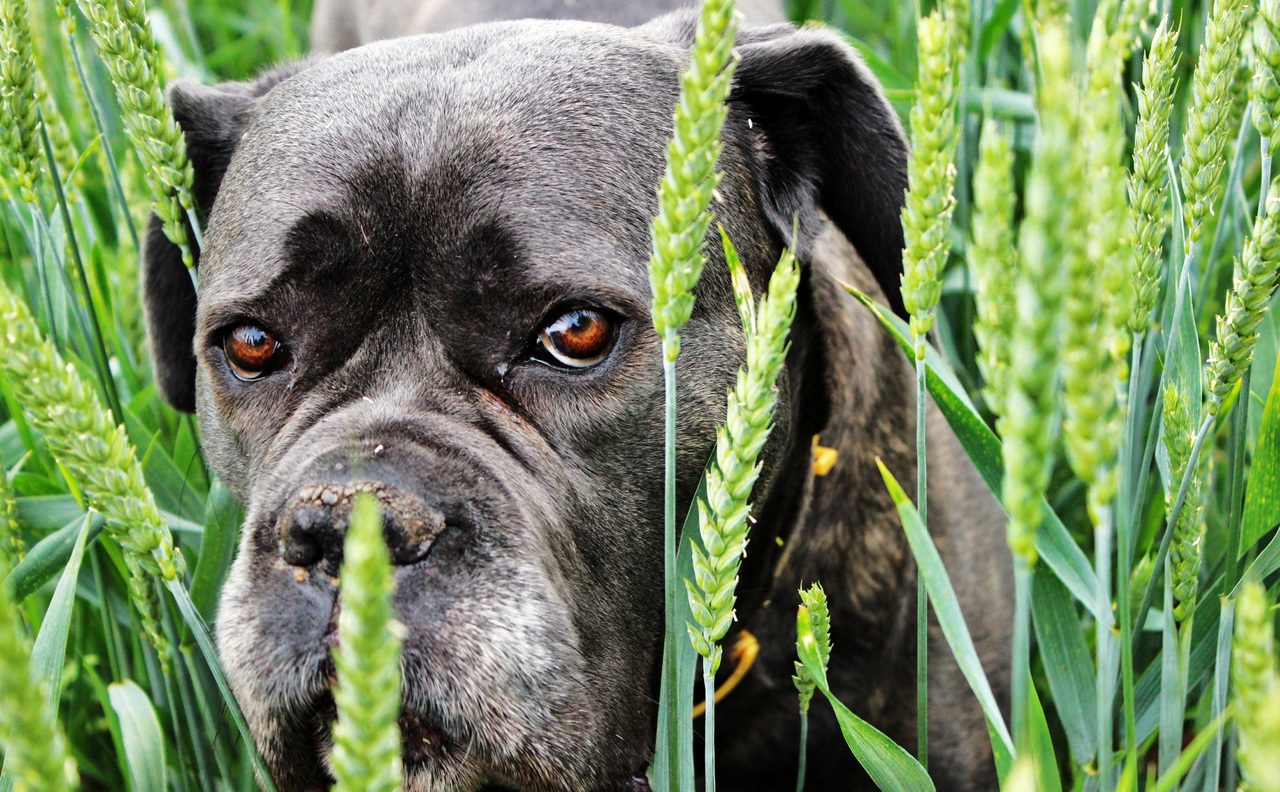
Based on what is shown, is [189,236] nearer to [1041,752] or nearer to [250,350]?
[250,350]

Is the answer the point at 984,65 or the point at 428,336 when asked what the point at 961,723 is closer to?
the point at 428,336

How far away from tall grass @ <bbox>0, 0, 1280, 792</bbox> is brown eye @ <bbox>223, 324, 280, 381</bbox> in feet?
0.81

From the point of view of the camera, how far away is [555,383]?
185cm

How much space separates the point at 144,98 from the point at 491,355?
0.62m

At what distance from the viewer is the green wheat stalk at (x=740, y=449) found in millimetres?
1044

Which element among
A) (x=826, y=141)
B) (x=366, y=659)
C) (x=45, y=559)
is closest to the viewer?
(x=366, y=659)

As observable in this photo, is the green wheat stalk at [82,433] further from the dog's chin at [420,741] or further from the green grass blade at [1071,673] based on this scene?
the green grass blade at [1071,673]

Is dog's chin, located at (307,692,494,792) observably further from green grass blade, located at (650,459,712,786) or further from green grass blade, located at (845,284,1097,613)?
green grass blade, located at (845,284,1097,613)

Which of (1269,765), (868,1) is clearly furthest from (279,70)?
(868,1)

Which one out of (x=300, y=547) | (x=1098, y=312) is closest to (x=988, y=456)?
(x=1098, y=312)

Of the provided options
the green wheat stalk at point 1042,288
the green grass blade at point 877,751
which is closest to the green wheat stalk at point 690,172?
the green wheat stalk at point 1042,288

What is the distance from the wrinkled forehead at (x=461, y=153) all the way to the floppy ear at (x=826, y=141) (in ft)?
0.71

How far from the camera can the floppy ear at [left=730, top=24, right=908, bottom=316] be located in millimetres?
2215

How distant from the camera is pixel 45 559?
1.75 metres
